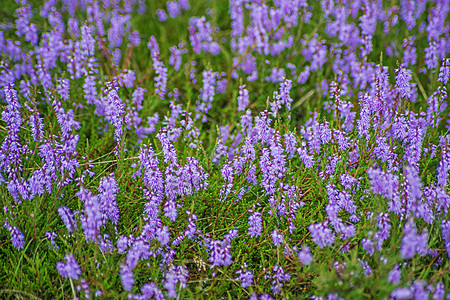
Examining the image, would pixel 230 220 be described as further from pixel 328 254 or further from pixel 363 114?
pixel 363 114

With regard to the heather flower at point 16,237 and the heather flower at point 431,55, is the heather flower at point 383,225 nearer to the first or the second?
the heather flower at point 431,55

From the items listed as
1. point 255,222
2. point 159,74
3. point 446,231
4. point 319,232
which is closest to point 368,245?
point 319,232

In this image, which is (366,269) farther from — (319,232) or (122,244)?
(122,244)

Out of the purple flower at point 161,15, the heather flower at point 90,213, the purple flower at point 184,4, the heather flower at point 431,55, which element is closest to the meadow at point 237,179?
the heather flower at point 90,213

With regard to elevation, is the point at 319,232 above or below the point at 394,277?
above

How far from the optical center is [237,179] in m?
3.50

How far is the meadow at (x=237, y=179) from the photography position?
8.63 ft

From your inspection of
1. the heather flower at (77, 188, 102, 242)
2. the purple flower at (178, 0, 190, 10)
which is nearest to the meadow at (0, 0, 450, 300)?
the heather flower at (77, 188, 102, 242)

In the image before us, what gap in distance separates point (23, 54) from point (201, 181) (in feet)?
9.08

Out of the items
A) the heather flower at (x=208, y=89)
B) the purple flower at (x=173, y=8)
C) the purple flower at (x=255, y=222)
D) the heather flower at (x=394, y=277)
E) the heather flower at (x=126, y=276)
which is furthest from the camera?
the purple flower at (x=173, y=8)

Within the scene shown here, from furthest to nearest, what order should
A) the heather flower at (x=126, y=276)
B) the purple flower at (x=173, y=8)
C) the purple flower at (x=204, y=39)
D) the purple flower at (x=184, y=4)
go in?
the purple flower at (x=184, y=4), the purple flower at (x=173, y=8), the purple flower at (x=204, y=39), the heather flower at (x=126, y=276)

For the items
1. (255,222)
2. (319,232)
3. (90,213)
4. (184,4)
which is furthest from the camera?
(184,4)

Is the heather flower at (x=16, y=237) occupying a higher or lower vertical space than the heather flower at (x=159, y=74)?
lower

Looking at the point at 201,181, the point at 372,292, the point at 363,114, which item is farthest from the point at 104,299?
the point at 363,114
